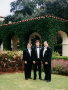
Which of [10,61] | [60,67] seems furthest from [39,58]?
[10,61]

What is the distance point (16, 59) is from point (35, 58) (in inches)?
139

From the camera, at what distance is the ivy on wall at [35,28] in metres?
17.2

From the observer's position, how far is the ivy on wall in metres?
17.2

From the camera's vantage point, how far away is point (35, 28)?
59.4ft

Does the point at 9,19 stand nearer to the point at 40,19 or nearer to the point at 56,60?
the point at 40,19

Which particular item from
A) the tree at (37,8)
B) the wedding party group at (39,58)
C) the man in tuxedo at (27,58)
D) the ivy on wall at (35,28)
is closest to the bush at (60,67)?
the wedding party group at (39,58)

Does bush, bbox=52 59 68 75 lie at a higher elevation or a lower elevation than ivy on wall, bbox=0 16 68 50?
lower

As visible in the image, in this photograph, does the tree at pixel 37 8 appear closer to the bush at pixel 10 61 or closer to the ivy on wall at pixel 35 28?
the ivy on wall at pixel 35 28

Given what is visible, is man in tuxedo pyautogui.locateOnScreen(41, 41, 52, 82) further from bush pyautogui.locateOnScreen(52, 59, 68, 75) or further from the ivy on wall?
the ivy on wall

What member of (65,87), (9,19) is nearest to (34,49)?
(65,87)

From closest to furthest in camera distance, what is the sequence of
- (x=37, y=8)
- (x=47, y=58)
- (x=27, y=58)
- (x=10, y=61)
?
(x=47, y=58), (x=27, y=58), (x=10, y=61), (x=37, y=8)

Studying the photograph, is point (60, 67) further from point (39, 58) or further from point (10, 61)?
point (10, 61)

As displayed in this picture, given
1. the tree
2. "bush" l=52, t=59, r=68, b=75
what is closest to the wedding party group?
"bush" l=52, t=59, r=68, b=75

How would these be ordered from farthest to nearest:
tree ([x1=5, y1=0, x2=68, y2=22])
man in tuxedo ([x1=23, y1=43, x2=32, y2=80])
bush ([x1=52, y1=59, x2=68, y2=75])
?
tree ([x1=5, y1=0, x2=68, y2=22]), bush ([x1=52, y1=59, x2=68, y2=75]), man in tuxedo ([x1=23, y1=43, x2=32, y2=80])
